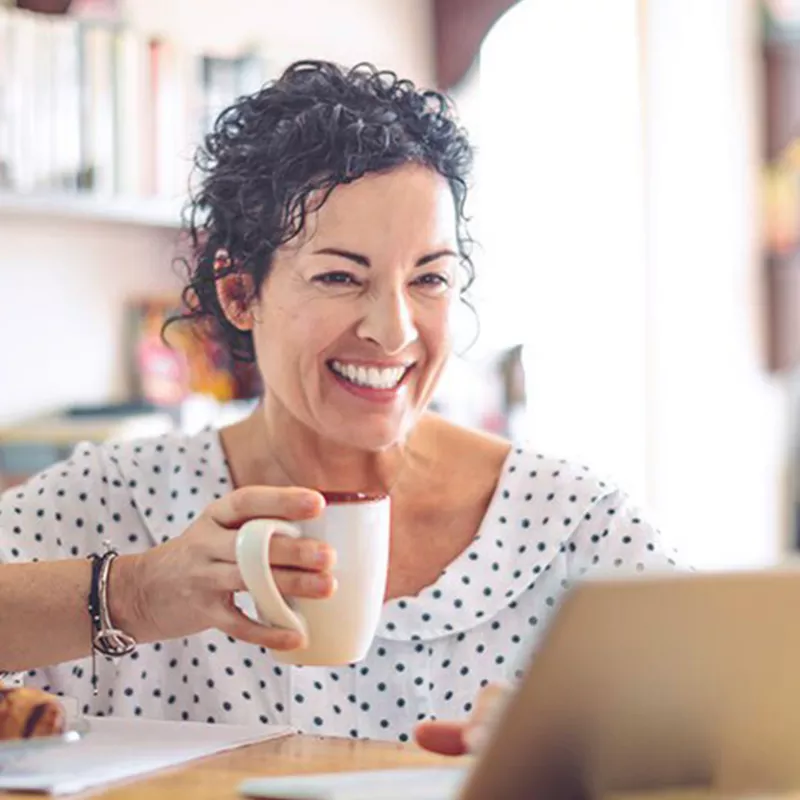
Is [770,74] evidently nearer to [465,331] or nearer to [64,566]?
[465,331]

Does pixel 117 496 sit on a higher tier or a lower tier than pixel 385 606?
higher

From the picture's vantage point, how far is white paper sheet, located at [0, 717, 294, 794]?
1068 millimetres

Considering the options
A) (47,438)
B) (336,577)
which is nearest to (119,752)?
(336,577)

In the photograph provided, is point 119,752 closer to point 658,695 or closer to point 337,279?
point 658,695

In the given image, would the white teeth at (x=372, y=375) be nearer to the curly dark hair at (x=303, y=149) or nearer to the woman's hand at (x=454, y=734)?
the curly dark hair at (x=303, y=149)

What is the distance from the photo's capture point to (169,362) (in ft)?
10.9

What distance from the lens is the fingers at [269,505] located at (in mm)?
1136

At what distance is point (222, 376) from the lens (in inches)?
135

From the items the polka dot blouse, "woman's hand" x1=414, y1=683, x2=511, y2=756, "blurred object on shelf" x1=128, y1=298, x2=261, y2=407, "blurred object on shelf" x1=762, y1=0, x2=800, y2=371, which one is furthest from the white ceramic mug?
"blurred object on shelf" x1=762, y1=0, x2=800, y2=371

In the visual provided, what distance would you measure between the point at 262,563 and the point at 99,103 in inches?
79.5

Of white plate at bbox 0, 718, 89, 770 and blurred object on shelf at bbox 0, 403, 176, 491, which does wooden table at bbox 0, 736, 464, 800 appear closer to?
white plate at bbox 0, 718, 89, 770

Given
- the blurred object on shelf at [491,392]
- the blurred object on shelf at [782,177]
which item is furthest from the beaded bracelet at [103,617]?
the blurred object on shelf at [782,177]

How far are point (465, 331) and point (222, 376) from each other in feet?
1.85

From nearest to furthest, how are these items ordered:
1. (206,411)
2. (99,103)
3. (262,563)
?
(262,563), (99,103), (206,411)
